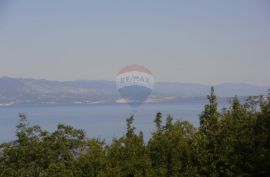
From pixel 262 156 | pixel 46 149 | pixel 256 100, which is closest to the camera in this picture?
A: pixel 262 156

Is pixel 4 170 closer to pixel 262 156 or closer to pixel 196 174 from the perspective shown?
pixel 196 174

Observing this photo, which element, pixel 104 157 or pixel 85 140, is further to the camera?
pixel 85 140

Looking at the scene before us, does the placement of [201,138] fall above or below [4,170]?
above

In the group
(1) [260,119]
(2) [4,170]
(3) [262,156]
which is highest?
(1) [260,119]

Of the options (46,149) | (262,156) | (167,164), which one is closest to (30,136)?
(46,149)

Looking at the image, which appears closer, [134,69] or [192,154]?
[192,154]

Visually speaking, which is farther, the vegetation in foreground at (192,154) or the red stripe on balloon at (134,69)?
the red stripe on balloon at (134,69)

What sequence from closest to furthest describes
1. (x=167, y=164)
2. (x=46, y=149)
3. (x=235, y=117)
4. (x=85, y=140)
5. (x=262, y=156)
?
(x=262, y=156) < (x=167, y=164) < (x=235, y=117) < (x=46, y=149) < (x=85, y=140)

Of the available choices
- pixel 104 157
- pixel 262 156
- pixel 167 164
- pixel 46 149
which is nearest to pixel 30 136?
pixel 46 149

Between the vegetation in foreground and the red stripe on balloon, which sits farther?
the red stripe on balloon
